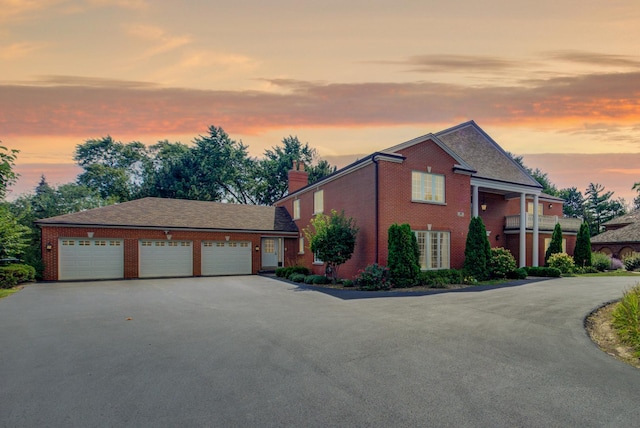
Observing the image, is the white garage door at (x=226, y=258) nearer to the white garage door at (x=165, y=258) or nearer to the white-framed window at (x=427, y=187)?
→ the white garage door at (x=165, y=258)

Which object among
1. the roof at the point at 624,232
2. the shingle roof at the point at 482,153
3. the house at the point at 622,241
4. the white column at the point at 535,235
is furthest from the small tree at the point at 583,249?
the roof at the point at 624,232

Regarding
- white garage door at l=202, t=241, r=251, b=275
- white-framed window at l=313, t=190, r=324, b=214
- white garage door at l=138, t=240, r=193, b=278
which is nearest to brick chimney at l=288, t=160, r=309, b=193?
white-framed window at l=313, t=190, r=324, b=214

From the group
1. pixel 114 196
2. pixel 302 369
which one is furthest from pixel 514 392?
pixel 114 196

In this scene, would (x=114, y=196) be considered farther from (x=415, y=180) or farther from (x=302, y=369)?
(x=302, y=369)

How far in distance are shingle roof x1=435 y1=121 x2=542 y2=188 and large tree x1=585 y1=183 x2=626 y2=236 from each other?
38.1 m

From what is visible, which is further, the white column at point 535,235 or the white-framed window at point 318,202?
the white column at point 535,235

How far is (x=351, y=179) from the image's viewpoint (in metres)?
18.1

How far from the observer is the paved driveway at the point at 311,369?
387cm

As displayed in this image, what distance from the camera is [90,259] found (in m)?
18.9

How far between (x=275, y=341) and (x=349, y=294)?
6733 mm

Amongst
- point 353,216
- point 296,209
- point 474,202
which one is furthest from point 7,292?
point 474,202

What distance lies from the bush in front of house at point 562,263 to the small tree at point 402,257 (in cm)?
1268

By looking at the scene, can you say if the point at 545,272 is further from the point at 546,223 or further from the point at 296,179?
the point at 296,179

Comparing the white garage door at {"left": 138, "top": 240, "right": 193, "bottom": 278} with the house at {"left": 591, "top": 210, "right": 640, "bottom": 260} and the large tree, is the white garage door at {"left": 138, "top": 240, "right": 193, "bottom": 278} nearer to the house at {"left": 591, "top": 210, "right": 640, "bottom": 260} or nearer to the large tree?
the house at {"left": 591, "top": 210, "right": 640, "bottom": 260}
